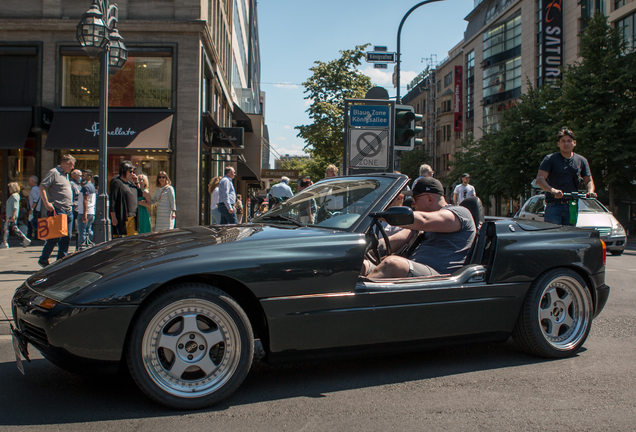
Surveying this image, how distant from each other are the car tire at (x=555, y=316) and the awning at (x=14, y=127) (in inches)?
605

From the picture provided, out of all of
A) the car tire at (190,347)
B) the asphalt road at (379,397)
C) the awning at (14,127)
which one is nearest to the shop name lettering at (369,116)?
the asphalt road at (379,397)

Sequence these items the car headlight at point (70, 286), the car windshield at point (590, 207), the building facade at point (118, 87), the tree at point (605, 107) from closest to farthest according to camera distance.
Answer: the car headlight at point (70, 286)
the car windshield at point (590, 207)
the building facade at point (118, 87)
the tree at point (605, 107)

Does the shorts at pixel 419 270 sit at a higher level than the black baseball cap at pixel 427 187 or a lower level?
lower

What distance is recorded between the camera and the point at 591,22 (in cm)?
2386

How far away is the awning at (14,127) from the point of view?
15555mm

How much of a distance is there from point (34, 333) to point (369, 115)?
23.1 feet

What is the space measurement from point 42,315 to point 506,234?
3.09 m

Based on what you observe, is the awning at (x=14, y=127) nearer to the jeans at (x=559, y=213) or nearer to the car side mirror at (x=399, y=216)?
the jeans at (x=559, y=213)

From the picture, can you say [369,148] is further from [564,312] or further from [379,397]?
[379,397]

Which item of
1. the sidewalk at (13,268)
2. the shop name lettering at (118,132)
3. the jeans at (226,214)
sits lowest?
the sidewalk at (13,268)

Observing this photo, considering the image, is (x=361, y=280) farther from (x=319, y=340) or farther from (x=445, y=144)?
(x=445, y=144)

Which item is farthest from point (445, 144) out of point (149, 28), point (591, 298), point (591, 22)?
point (591, 298)

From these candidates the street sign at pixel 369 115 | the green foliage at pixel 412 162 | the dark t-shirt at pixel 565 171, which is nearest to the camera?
the dark t-shirt at pixel 565 171

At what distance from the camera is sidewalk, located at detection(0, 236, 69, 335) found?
599 centimetres
